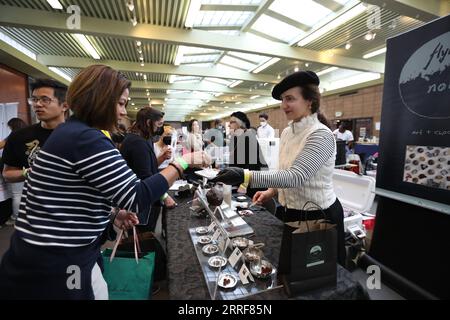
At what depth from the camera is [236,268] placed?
37.4 inches

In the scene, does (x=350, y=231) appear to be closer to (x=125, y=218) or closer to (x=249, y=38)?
(x=125, y=218)

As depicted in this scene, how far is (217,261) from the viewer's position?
0.99 m

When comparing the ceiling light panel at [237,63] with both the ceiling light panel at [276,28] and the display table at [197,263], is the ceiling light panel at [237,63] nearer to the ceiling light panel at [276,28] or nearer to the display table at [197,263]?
the ceiling light panel at [276,28]

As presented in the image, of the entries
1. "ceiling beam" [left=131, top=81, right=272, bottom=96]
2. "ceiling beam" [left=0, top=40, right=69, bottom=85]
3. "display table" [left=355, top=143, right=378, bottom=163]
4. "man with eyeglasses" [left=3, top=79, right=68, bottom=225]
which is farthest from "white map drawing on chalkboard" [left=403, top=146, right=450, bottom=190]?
"ceiling beam" [left=131, top=81, right=272, bottom=96]

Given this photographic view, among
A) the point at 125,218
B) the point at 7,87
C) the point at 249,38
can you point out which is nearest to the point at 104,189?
the point at 125,218

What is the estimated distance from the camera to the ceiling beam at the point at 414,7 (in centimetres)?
355

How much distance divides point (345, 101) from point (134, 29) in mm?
9383

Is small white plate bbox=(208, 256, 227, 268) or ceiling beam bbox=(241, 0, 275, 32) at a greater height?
ceiling beam bbox=(241, 0, 275, 32)

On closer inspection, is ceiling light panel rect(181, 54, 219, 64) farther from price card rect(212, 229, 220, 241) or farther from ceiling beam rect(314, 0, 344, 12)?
price card rect(212, 229, 220, 241)

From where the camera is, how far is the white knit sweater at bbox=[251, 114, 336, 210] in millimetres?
1099

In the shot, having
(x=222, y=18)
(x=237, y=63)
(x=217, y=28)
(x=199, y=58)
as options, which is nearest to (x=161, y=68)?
(x=199, y=58)

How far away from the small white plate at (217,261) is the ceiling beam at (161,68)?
24.0ft

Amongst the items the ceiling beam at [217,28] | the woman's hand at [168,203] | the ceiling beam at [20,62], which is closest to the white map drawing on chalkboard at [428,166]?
the woman's hand at [168,203]

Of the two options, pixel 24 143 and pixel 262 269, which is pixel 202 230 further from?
pixel 24 143
